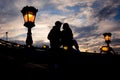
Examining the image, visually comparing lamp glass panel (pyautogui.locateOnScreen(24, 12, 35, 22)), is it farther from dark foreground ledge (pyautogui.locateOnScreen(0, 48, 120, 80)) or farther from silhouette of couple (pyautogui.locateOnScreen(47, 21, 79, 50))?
dark foreground ledge (pyautogui.locateOnScreen(0, 48, 120, 80))

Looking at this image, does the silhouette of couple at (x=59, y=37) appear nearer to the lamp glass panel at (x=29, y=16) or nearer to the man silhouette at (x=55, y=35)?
the man silhouette at (x=55, y=35)

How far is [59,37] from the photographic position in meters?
10.8

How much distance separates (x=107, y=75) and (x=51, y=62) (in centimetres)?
644

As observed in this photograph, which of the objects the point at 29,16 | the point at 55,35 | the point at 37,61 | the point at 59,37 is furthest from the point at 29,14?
the point at 37,61

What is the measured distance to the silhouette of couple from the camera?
33.6 ft

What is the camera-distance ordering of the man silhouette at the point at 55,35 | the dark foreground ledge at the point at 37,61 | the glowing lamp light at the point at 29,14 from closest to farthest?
the dark foreground ledge at the point at 37,61
the glowing lamp light at the point at 29,14
the man silhouette at the point at 55,35

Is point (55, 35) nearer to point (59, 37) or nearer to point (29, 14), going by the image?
point (59, 37)

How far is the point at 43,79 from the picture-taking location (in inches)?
394

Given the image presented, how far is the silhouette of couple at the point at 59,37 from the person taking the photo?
33.6 feet

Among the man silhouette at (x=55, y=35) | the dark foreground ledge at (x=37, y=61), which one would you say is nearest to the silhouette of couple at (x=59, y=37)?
the man silhouette at (x=55, y=35)

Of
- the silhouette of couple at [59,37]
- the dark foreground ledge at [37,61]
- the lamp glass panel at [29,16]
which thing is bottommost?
the dark foreground ledge at [37,61]

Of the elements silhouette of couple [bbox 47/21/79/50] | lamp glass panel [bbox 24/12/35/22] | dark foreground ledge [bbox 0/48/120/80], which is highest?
lamp glass panel [bbox 24/12/35/22]

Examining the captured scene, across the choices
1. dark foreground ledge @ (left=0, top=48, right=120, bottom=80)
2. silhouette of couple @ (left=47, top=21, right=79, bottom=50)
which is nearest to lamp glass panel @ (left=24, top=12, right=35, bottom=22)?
silhouette of couple @ (left=47, top=21, right=79, bottom=50)

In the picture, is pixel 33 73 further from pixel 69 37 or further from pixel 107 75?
pixel 107 75
